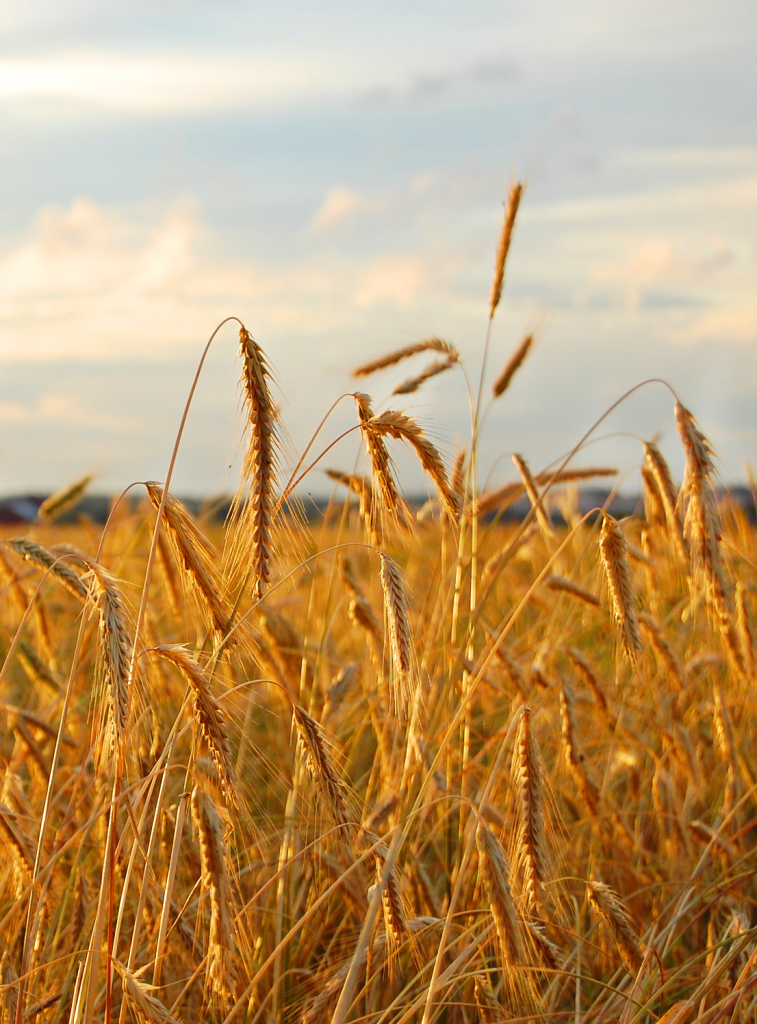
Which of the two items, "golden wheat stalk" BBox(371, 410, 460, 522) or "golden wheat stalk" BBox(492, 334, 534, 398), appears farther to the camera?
"golden wheat stalk" BBox(492, 334, 534, 398)

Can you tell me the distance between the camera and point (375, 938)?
206cm

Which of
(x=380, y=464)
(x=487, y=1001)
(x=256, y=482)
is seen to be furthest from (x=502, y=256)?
(x=487, y=1001)

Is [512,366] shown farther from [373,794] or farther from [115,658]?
[115,658]

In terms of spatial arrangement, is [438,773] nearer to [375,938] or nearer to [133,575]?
[375,938]

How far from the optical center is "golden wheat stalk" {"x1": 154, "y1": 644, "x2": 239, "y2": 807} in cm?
156

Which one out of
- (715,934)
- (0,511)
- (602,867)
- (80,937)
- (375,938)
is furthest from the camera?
(0,511)

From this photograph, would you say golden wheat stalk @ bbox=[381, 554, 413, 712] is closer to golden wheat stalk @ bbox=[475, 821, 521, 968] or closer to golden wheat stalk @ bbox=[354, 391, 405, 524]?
golden wheat stalk @ bbox=[354, 391, 405, 524]

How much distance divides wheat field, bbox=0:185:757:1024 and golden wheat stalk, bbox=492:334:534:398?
0.01 m

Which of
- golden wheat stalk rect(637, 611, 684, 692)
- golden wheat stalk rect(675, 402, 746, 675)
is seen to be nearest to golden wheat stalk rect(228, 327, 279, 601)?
golden wheat stalk rect(675, 402, 746, 675)

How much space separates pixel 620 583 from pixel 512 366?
1.36 m

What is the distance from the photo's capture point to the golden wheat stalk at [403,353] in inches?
119

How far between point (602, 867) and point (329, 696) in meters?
1.14

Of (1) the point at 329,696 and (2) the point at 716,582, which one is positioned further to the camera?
(1) the point at 329,696

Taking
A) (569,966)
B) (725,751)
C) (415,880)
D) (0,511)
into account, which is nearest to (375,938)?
(415,880)
